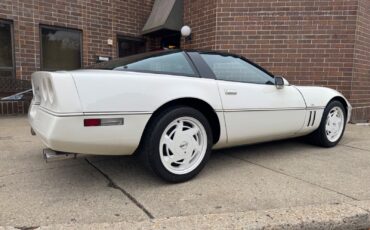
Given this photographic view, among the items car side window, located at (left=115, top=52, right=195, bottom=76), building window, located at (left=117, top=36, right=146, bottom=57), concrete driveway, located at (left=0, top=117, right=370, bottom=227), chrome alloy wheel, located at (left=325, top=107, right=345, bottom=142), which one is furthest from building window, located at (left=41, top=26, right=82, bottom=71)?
chrome alloy wheel, located at (left=325, top=107, right=345, bottom=142)

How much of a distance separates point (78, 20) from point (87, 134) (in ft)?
20.8

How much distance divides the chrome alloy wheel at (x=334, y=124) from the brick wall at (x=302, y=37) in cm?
272

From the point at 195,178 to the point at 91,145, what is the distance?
109 cm

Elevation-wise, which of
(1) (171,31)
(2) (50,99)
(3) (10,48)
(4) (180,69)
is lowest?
(2) (50,99)

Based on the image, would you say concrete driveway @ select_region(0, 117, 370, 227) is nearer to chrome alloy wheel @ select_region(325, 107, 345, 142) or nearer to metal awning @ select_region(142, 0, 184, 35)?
chrome alloy wheel @ select_region(325, 107, 345, 142)

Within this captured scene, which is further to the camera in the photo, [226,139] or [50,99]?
[226,139]

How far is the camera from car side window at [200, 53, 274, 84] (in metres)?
3.33

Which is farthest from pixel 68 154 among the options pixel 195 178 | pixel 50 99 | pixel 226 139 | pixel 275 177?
pixel 275 177

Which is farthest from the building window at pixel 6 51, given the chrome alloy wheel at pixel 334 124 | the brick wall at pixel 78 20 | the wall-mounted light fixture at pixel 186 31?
the chrome alloy wheel at pixel 334 124

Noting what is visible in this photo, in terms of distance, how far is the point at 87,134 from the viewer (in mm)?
2371

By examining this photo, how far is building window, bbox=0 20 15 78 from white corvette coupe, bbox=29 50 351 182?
4838 mm

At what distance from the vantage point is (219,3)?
7.04 m

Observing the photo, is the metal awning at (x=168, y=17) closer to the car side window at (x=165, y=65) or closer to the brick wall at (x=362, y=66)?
the brick wall at (x=362, y=66)

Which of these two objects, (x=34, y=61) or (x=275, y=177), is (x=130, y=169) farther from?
(x=34, y=61)
